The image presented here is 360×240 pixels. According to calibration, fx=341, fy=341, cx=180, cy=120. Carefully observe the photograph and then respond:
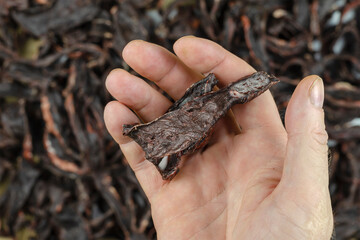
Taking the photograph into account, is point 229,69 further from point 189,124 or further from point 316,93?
point 316,93

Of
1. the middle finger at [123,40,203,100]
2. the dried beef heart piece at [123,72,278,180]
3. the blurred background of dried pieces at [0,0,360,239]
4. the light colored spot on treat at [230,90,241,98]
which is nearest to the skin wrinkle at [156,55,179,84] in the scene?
the middle finger at [123,40,203,100]

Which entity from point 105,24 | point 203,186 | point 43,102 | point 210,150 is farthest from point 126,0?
point 203,186

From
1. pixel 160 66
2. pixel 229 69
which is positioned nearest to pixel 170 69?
pixel 160 66

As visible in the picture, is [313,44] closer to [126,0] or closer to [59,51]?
[126,0]

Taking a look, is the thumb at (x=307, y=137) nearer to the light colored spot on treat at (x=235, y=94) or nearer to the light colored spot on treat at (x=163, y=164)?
the light colored spot on treat at (x=235, y=94)

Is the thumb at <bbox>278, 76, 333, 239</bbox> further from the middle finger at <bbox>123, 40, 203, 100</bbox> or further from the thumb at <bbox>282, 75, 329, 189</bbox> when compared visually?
the middle finger at <bbox>123, 40, 203, 100</bbox>

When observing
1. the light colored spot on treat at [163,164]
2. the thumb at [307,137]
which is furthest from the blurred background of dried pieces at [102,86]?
the thumb at [307,137]
